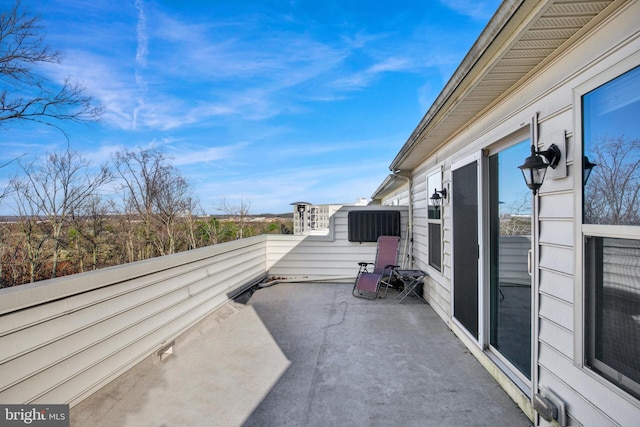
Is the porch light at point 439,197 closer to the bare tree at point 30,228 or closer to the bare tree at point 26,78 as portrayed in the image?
the bare tree at point 26,78

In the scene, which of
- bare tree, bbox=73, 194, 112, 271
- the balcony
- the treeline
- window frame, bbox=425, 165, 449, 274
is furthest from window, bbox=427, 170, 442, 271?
bare tree, bbox=73, 194, 112, 271

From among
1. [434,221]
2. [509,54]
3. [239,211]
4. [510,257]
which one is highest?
[509,54]

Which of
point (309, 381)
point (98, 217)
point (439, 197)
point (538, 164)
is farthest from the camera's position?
point (98, 217)

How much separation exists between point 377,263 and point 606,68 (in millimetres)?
4783

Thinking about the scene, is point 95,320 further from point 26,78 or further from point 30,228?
point 26,78

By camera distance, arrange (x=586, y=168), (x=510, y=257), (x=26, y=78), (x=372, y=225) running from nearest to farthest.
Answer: (x=586, y=168) < (x=510, y=257) < (x=26, y=78) < (x=372, y=225)

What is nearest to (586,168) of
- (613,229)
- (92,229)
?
(613,229)

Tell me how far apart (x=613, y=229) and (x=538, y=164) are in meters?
0.55

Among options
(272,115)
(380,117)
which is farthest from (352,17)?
(272,115)

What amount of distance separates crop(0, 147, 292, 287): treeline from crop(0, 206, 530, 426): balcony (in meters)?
2.53

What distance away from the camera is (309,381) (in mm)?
2547

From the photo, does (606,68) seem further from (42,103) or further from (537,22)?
(42,103)

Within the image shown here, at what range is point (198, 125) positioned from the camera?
10312mm

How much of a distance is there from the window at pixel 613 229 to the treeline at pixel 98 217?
18.9 ft
